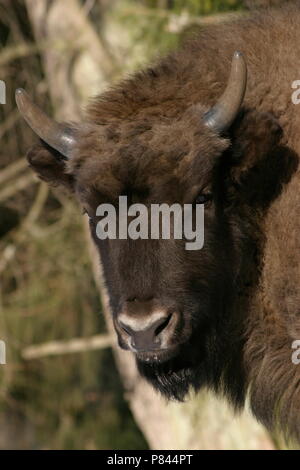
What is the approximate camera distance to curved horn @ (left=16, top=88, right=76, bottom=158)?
5.84 meters

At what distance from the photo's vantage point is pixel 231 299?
231 inches

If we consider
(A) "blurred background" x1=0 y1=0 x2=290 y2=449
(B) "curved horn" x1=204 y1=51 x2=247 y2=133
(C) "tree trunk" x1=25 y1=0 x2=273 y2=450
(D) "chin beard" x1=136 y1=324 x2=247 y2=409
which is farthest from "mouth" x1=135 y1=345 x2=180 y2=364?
(C) "tree trunk" x1=25 y1=0 x2=273 y2=450

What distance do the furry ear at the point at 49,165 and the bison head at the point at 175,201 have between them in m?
0.20

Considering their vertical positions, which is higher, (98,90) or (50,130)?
(98,90)

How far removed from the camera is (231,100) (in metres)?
5.39

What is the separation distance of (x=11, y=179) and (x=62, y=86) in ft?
6.96

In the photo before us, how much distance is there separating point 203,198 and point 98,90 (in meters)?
5.12

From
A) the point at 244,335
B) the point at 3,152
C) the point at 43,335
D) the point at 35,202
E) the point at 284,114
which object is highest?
the point at 3,152

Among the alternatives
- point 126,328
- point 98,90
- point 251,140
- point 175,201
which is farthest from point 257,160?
point 98,90

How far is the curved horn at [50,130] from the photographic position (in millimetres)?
5836

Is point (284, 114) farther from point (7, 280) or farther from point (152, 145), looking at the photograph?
point (7, 280)

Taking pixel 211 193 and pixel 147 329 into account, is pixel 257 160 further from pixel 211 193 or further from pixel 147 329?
pixel 147 329

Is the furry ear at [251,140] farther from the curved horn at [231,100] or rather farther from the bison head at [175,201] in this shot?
the curved horn at [231,100]
